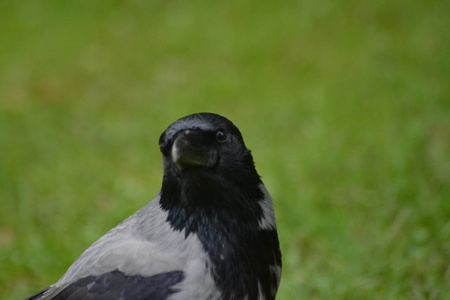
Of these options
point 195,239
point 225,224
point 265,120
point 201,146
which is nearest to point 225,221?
point 225,224

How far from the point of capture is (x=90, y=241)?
4.08 meters

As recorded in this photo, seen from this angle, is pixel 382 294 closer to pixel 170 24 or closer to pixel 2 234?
pixel 2 234

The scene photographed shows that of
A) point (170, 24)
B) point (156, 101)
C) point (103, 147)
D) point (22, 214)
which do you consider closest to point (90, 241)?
point (22, 214)

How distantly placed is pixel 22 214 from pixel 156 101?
229 cm

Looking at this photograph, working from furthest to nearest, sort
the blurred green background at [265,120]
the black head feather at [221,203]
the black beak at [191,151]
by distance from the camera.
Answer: the blurred green background at [265,120]
the black head feather at [221,203]
the black beak at [191,151]

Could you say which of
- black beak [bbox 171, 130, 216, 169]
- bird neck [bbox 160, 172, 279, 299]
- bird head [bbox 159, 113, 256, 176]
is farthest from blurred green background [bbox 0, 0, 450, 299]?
black beak [bbox 171, 130, 216, 169]

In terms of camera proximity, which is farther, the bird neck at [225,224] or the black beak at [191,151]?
the bird neck at [225,224]

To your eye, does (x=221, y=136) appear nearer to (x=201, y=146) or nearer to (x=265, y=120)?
(x=201, y=146)

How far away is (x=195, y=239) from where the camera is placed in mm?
2383

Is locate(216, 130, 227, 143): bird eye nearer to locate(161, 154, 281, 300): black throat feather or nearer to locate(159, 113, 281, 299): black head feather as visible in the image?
locate(159, 113, 281, 299): black head feather

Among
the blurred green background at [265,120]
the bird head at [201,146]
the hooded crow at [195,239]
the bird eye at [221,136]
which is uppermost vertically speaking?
the blurred green background at [265,120]

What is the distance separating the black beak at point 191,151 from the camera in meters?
2.20

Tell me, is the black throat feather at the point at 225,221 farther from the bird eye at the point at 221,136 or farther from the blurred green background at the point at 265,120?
the blurred green background at the point at 265,120

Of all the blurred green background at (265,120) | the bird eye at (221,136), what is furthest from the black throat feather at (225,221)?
the blurred green background at (265,120)
